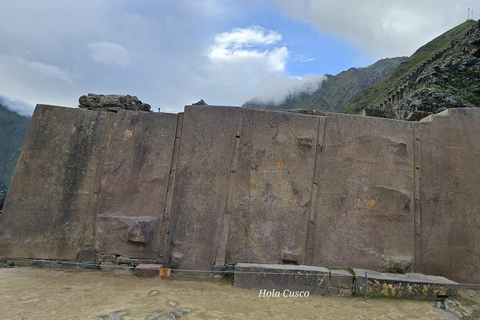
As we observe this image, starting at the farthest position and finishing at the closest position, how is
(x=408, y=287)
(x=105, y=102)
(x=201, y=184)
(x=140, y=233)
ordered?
(x=105, y=102) → (x=201, y=184) → (x=140, y=233) → (x=408, y=287)

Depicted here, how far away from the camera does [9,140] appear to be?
84.9 ft

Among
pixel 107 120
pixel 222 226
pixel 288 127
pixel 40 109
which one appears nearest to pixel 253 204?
pixel 222 226

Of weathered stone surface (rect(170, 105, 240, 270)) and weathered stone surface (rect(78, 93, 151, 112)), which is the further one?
weathered stone surface (rect(78, 93, 151, 112))

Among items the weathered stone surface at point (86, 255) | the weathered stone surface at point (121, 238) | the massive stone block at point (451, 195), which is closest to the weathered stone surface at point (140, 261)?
the weathered stone surface at point (121, 238)

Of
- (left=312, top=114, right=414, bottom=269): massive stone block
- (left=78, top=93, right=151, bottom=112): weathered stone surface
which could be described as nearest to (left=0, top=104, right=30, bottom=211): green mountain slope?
(left=78, top=93, right=151, bottom=112): weathered stone surface

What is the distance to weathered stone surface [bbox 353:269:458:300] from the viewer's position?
4441mm

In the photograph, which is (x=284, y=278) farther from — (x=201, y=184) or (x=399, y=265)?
(x=201, y=184)

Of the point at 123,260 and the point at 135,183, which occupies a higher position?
the point at 135,183

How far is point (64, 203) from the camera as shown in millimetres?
5602

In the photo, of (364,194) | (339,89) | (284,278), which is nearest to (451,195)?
(364,194)

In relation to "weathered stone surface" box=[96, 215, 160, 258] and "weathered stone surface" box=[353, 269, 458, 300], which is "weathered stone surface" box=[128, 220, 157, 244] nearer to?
"weathered stone surface" box=[96, 215, 160, 258]

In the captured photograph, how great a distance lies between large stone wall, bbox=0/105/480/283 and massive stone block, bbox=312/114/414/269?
20 millimetres

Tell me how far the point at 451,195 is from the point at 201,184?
4801 millimetres

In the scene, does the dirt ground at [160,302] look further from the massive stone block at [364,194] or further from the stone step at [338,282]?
the massive stone block at [364,194]
